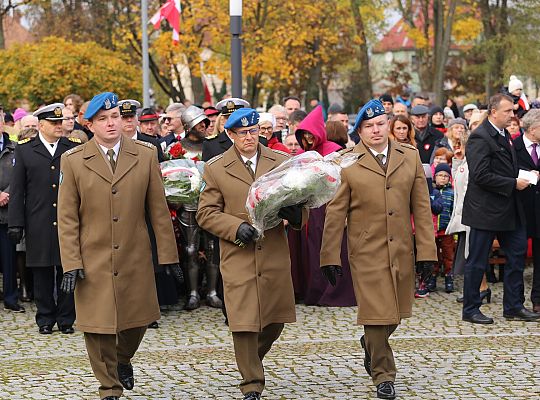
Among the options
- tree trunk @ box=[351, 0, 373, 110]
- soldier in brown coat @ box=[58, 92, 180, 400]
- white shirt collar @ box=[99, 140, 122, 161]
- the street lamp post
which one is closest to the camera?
soldier in brown coat @ box=[58, 92, 180, 400]

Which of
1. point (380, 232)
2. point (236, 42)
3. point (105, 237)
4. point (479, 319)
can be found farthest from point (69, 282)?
point (236, 42)

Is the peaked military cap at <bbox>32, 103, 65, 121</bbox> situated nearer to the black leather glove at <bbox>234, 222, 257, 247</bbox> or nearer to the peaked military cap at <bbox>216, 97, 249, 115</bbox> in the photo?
the peaked military cap at <bbox>216, 97, 249, 115</bbox>

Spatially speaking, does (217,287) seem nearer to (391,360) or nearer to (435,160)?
(435,160)

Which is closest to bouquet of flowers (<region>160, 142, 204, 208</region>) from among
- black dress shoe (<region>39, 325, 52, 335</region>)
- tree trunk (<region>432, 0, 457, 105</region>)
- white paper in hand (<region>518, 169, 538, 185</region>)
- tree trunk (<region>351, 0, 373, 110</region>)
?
black dress shoe (<region>39, 325, 52, 335</region>)

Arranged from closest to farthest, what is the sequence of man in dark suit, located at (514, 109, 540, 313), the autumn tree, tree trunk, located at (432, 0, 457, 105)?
man in dark suit, located at (514, 109, 540, 313) < the autumn tree < tree trunk, located at (432, 0, 457, 105)

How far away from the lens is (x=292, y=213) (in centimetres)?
775

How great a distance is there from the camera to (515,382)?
8.36 m

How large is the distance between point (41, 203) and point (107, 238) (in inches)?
138

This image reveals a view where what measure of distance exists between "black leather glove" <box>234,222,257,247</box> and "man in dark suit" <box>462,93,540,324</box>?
3.80 metres

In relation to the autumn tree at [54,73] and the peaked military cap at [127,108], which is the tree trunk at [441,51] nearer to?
the autumn tree at [54,73]

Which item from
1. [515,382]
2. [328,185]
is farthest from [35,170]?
[515,382]

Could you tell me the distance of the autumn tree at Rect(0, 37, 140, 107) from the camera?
910 inches

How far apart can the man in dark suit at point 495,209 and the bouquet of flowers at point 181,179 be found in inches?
102

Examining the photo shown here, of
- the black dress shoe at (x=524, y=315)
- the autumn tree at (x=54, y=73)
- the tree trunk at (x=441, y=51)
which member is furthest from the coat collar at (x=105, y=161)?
the tree trunk at (x=441, y=51)
